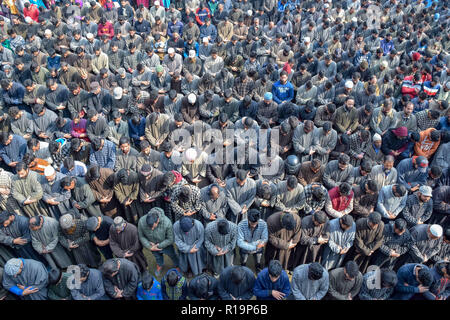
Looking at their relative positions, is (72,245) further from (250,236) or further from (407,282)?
(407,282)

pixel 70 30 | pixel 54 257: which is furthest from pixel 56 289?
pixel 70 30

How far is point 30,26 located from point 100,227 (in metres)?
10.2

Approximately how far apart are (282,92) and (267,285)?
19.0 ft

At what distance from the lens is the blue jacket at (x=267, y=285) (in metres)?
4.92

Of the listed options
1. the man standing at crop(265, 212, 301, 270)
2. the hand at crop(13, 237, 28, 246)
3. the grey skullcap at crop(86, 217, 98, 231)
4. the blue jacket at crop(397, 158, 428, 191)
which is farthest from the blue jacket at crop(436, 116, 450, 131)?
the hand at crop(13, 237, 28, 246)

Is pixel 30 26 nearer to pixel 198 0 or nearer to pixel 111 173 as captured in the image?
pixel 198 0

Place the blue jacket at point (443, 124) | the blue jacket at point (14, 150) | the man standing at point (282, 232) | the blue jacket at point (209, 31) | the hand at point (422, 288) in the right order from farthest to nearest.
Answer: the blue jacket at point (209, 31), the blue jacket at point (443, 124), the blue jacket at point (14, 150), the man standing at point (282, 232), the hand at point (422, 288)

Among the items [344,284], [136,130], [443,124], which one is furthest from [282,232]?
[443,124]

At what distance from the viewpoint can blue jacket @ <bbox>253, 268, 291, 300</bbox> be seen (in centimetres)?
492

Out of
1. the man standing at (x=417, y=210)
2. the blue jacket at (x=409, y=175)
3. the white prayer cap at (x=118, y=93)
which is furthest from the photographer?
the white prayer cap at (x=118, y=93)

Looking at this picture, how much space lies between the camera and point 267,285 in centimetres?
496

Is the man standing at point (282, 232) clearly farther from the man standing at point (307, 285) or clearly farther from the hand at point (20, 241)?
the hand at point (20, 241)

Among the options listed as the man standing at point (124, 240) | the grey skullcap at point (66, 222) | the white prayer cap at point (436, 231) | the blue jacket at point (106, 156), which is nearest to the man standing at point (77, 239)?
Answer: the grey skullcap at point (66, 222)

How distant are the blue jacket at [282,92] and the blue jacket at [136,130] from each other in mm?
3752
